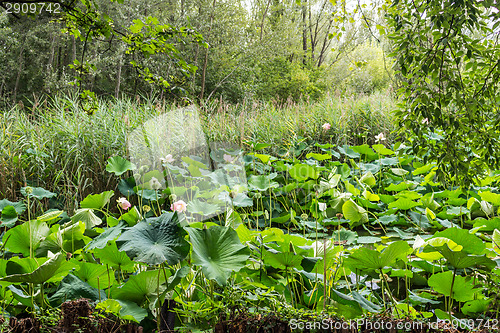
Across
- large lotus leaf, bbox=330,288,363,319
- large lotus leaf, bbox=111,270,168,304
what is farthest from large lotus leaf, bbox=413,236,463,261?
large lotus leaf, bbox=111,270,168,304

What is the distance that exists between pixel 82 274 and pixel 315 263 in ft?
2.29

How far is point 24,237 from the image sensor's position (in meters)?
1.00

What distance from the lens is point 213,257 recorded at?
0.81 meters

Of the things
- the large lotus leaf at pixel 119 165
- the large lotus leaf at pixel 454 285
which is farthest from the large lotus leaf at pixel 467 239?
the large lotus leaf at pixel 119 165

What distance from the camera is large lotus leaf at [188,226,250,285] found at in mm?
759

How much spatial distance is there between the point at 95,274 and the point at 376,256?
2.60ft

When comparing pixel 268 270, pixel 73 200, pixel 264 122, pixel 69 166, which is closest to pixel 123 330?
pixel 268 270

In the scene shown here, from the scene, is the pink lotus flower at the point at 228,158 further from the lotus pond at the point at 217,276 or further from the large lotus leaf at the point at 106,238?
the large lotus leaf at the point at 106,238

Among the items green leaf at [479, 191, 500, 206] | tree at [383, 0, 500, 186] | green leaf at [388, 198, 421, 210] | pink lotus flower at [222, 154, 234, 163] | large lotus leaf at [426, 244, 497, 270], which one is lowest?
green leaf at [388, 198, 421, 210]

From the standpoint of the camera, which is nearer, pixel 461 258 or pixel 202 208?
pixel 461 258

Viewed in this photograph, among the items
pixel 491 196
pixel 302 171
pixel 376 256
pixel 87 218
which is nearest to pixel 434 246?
pixel 376 256

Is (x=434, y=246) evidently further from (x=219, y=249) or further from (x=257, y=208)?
(x=257, y=208)

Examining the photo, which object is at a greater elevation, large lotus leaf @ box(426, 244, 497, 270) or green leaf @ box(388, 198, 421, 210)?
large lotus leaf @ box(426, 244, 497, 270)

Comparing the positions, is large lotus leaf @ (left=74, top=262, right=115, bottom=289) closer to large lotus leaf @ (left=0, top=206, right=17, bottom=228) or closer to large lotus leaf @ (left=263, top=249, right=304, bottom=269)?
large lotus leaf @ (left=263, top=249, right=304, bottom=269)
